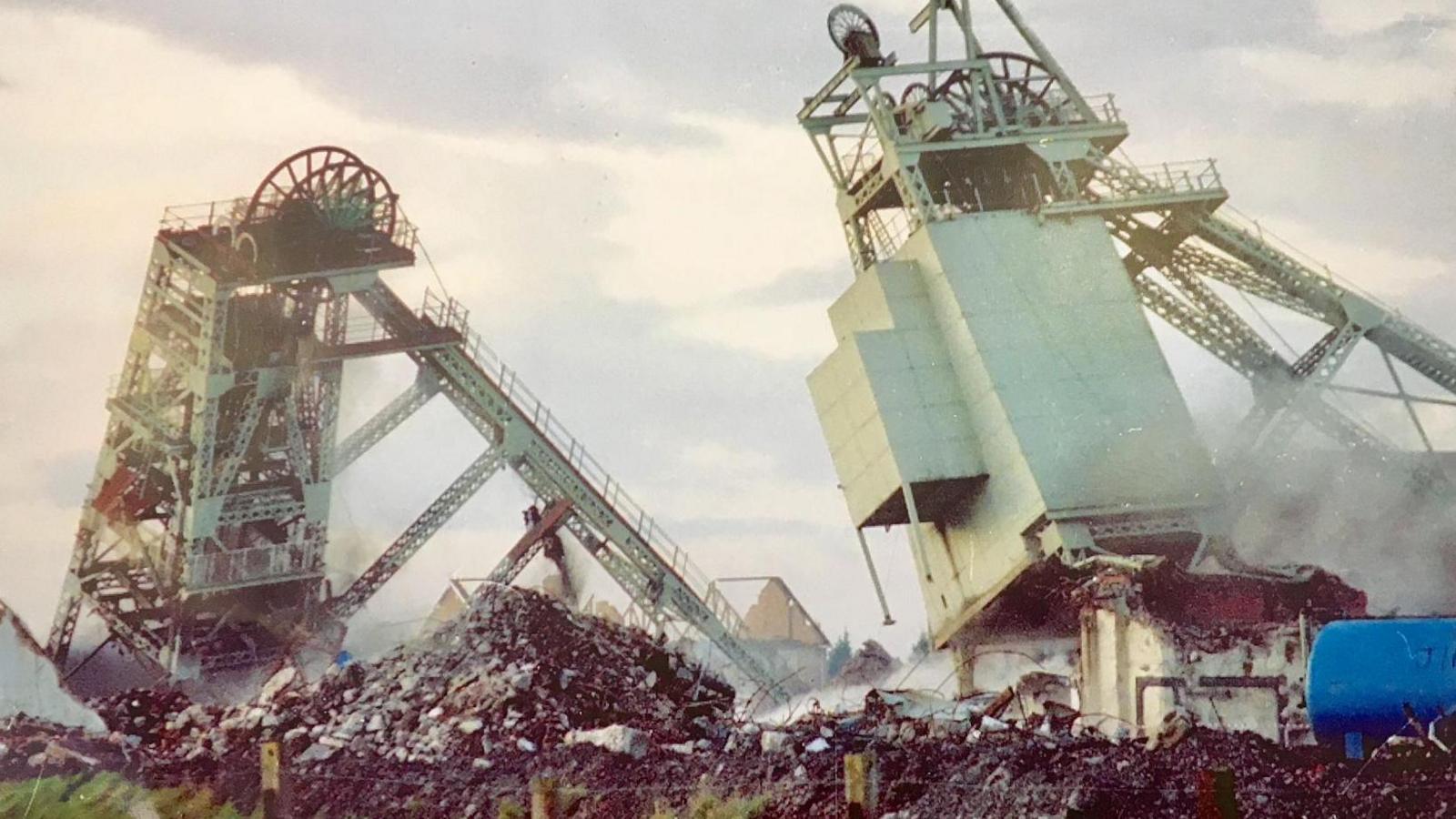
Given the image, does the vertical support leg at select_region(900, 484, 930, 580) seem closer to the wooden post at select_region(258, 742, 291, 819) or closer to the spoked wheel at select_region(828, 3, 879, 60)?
the spoked wheel at select_region(828, 3, 879, 60)

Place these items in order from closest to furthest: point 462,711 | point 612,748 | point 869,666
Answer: point 612,748, point 462,711, point 869,666

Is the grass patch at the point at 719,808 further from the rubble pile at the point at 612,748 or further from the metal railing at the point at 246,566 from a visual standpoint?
the metal railing at the point at 246,566

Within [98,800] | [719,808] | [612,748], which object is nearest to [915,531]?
[612,748]

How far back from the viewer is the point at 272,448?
94.4ft

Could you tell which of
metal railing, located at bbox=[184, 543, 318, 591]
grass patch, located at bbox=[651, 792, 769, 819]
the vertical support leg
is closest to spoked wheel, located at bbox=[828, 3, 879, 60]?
the vertical support leg

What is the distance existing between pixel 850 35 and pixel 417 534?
12.9 meters

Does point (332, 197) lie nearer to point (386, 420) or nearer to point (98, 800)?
point (386, 420)

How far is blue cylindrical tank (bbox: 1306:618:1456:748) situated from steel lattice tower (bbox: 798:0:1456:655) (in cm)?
1011

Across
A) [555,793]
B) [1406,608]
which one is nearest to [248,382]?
[555,793]

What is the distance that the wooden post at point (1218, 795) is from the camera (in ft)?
29.1

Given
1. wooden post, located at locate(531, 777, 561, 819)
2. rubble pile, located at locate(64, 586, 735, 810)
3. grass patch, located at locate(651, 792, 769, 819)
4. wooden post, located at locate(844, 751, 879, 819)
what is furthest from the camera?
rubble pile, located at locate(64, 586, 735, 810)

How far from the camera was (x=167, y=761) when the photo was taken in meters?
14.9

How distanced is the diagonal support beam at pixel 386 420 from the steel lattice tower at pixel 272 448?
4 centimetres

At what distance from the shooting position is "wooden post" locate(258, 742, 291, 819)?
476 inches
